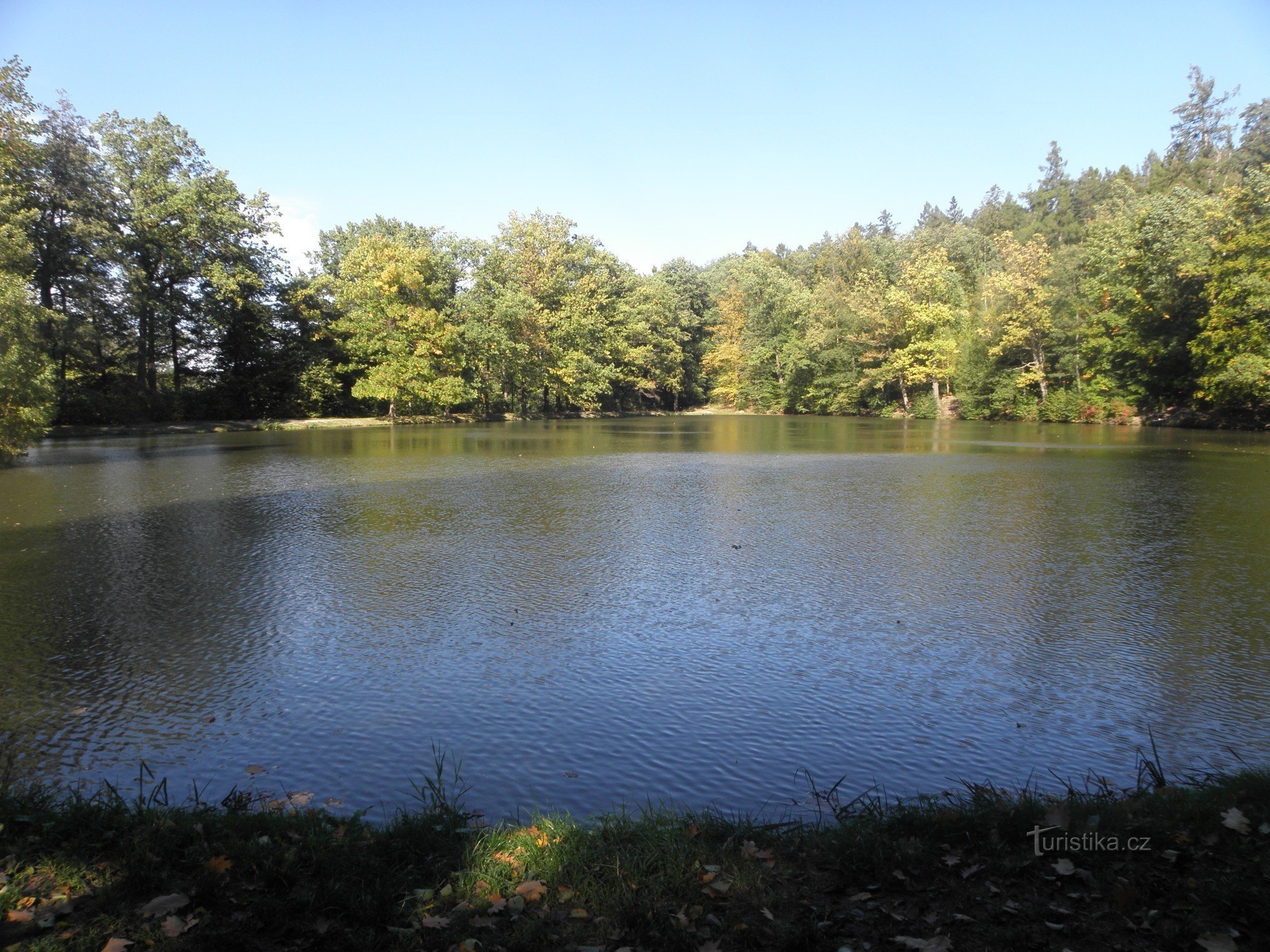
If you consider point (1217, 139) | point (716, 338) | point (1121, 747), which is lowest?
point (1121, 747)

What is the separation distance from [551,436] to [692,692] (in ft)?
111

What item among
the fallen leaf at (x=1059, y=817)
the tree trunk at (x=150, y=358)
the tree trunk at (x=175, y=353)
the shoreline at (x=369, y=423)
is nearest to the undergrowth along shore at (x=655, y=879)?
the fallen leaf at (x=1059, y=817)

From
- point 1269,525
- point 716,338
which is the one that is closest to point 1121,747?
point 1269,525

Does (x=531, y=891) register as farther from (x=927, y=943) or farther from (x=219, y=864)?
(x=927, y=943)

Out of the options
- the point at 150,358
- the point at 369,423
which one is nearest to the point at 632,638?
the point at 369,423

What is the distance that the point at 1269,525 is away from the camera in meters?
13.2

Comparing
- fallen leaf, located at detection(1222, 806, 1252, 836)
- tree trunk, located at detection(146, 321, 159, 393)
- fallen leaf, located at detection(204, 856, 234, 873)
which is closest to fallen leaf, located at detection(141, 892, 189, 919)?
fallen leaf, located at detection(204, 856, 234, 873)

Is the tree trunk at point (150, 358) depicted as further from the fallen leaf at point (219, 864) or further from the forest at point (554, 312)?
the fallen leaf at point (219, 864)

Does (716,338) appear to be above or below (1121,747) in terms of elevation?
above

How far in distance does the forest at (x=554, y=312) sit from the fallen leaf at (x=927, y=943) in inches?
1077

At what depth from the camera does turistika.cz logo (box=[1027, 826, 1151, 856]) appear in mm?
3502

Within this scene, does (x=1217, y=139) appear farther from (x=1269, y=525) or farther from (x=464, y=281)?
(x=1269, y=525)

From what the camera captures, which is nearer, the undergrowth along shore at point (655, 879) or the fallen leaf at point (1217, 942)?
the fallen leaf at point (1217, 942)

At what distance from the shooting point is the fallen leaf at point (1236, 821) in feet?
11.4
